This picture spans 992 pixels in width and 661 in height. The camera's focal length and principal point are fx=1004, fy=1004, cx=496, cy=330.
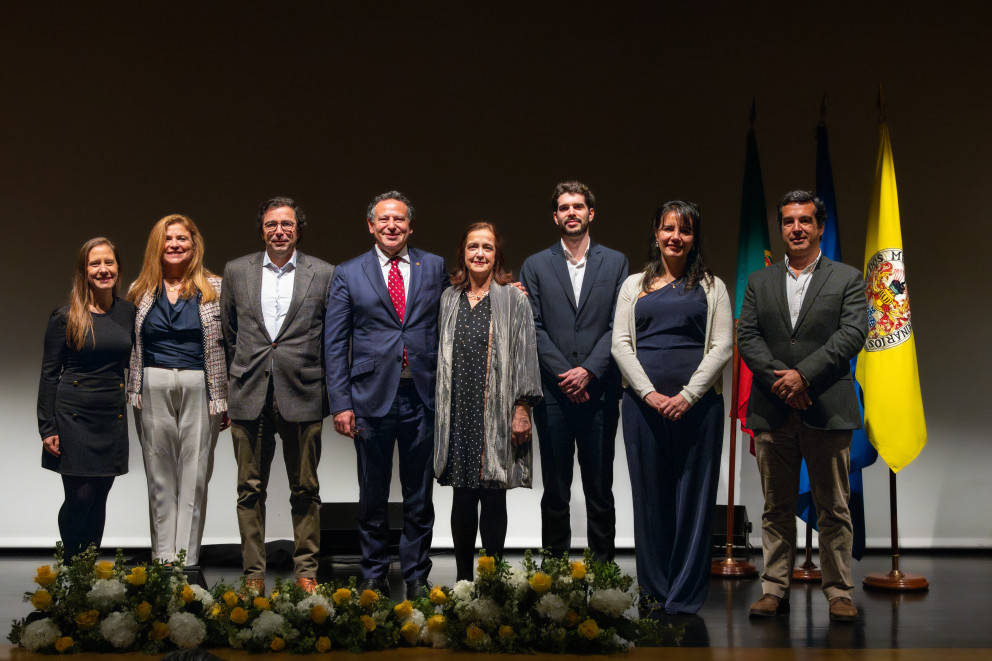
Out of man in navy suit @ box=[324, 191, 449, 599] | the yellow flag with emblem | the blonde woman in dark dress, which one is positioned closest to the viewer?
man in navy suit @ box=[324, 191, 449, 599]

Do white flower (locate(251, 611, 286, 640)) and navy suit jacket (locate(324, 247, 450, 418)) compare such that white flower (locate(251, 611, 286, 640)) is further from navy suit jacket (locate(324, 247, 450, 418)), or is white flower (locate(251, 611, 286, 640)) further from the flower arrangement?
navy suit jacket (locate(324, 247, 450, 418))

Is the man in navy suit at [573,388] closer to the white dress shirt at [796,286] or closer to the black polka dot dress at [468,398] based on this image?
the black polka dot dress at [468,398]

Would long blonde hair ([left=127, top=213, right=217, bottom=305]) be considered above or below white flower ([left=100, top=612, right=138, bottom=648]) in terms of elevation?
above

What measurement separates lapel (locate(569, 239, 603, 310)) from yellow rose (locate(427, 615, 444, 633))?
4.78ft

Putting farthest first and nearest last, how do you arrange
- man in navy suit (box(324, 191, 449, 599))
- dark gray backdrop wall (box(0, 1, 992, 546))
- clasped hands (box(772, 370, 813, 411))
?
1. dark gray backdrop wall (box(0, 1, 992, 546))
2. man in navy suit (box(324, 191, 449, 599))
3. clasped hands (box(772, 370, 813, 411))

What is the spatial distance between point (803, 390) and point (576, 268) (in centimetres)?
106

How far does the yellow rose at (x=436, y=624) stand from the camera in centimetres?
331

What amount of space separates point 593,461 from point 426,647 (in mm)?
1126

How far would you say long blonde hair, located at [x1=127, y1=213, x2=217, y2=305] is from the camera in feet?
14.0

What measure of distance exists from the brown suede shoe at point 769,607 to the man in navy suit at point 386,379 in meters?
1.32

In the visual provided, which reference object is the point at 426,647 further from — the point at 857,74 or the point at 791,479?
the point at 857,74

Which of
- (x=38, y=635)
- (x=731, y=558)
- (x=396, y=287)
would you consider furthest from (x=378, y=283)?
(x=731, y=558)

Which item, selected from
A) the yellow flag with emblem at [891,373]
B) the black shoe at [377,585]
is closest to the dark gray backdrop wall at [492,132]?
the yellow flag with emblem at [891,373]

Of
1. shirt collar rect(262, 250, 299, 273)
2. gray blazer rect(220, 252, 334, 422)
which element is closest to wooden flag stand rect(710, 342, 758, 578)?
gray blazer rect(220, 252, 334, 422)
